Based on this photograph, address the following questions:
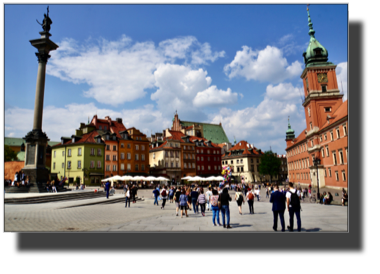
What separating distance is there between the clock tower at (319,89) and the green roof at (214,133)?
50584 millimetres

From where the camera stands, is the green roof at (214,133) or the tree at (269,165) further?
the green roof at (214,133)

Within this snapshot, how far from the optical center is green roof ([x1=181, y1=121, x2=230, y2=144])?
106 meters

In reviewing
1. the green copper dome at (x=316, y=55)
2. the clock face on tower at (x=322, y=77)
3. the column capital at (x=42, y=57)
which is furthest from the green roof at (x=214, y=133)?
the column capital at (x=42, y=57)

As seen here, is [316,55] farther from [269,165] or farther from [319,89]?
[269,165]

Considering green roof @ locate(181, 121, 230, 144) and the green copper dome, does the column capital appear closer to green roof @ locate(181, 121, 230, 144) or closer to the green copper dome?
the green copper dome

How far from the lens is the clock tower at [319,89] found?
55.1m

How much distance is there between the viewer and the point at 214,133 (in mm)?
108438

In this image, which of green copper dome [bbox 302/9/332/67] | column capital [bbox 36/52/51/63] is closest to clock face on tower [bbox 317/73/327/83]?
green copper dome [bbox 302/9/332/67]

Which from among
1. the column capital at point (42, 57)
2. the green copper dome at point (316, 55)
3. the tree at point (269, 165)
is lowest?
the tree at point (269, 165)

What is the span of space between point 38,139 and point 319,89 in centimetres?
5468

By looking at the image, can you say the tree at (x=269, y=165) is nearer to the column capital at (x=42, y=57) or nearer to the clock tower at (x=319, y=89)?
the clock tower at (x=319, y=89)

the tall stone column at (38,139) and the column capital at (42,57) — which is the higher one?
the column capital at (42,57)

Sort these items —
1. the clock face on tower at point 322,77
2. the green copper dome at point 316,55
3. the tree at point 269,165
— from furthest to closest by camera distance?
the tree at point 269,165 → the green copper dome at point 316,55 → the clock face on tower at point 322,77
